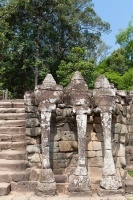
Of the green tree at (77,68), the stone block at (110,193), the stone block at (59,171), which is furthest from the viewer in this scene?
the green tree at (77,68)

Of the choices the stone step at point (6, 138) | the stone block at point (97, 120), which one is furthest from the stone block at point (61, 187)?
the stone step at point (6, 138)

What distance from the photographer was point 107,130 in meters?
4.65

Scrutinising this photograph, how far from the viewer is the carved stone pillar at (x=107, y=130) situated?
4.42 metres

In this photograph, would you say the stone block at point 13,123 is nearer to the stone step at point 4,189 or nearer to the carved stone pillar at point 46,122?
the carved stone pillar at point 46,122

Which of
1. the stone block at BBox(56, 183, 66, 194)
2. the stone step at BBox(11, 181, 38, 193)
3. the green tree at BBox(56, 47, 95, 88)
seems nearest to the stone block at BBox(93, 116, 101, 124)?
the stone block at BBox(56, 183, 66, 194)

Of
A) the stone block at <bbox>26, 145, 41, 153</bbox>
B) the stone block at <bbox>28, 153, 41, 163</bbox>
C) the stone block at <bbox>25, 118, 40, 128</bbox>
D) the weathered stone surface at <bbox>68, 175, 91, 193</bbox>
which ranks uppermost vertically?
the stone block at <bbox>25, 118, 40, 128</bbox>

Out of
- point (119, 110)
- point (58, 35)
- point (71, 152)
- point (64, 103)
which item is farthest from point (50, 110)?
point (58, 35)

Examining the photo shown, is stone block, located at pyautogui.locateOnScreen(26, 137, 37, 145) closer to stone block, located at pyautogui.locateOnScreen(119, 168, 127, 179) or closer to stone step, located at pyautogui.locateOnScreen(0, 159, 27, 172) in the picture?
stone step, located at pyautogui.locateOnScreen(0, 159, 27, 172)

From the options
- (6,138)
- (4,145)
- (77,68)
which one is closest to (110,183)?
(4,145)

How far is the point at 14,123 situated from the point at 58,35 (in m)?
16.0

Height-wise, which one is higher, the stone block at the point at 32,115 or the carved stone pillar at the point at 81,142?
the stone block at the point at 32,115

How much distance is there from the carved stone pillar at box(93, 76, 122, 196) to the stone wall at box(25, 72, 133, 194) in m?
0.02

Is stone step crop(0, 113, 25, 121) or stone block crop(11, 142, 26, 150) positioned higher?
stone step crop(0, 113, 25, 121)

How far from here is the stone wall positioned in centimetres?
470
